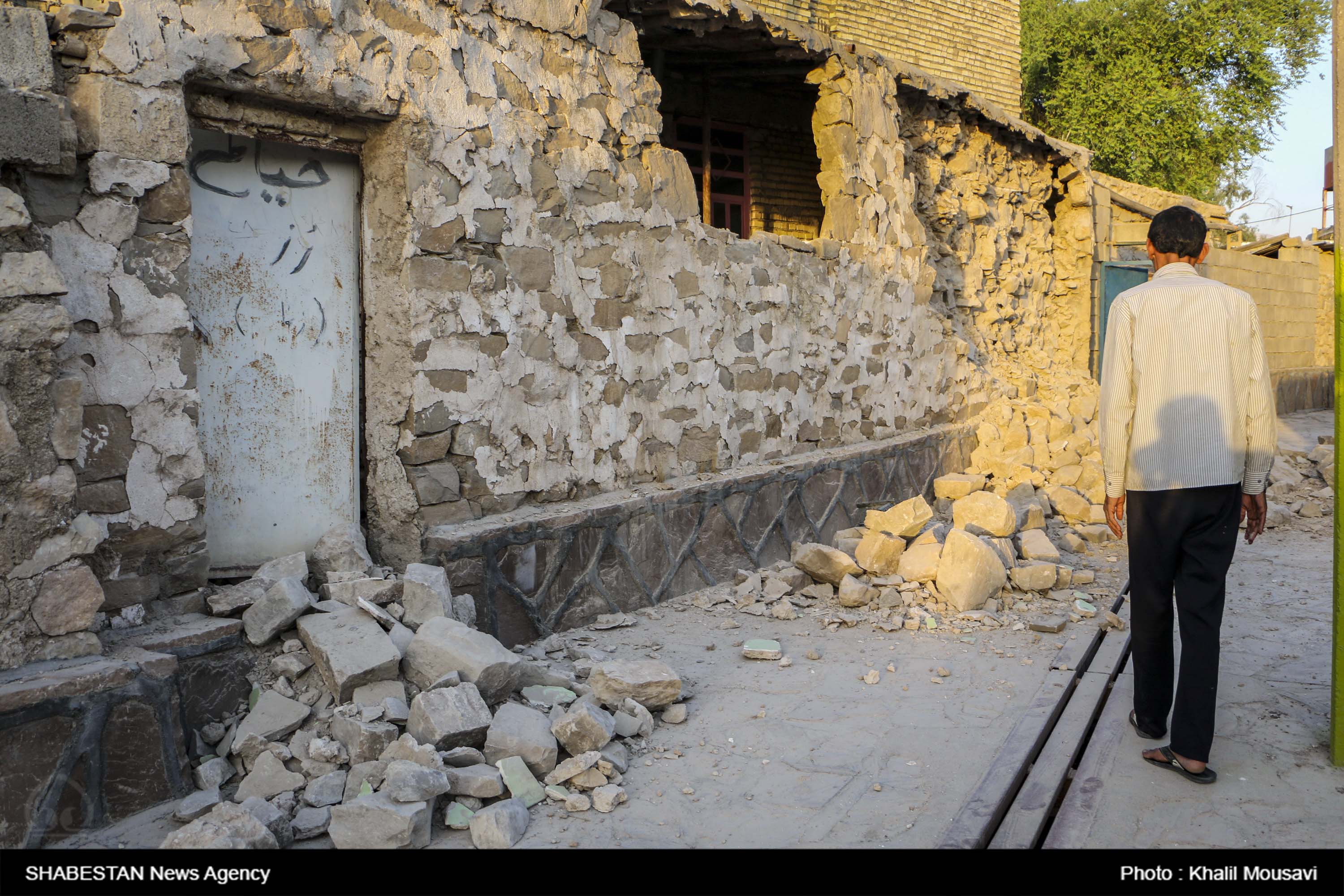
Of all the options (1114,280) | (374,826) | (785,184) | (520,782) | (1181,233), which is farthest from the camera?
(1114,280)

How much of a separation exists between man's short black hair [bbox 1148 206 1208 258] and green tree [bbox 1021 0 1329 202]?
18.9m

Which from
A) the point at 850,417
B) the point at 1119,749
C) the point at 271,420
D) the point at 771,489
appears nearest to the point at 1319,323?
the point at 850,417

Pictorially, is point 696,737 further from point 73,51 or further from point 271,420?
point 73,51

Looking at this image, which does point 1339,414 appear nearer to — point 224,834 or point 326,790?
point 326,790

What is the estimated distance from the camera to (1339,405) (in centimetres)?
336

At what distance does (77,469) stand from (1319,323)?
20.1 m

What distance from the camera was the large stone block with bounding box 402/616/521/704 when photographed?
3506 millimetres

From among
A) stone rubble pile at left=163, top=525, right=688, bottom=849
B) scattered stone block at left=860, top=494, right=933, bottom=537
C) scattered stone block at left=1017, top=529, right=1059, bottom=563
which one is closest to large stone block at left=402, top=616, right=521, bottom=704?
stone rubble pile at left=163, top=525, right=688, bottom=849

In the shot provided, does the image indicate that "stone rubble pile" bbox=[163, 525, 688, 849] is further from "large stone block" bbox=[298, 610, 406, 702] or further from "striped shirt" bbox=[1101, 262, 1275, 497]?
"striped shirt" bbox=[1101, 262, 1275, 497]

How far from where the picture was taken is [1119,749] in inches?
138

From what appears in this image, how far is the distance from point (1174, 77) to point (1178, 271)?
66.5ft

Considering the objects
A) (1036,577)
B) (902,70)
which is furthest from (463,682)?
(902,70)

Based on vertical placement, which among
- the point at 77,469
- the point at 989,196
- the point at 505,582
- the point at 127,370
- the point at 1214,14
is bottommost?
the point at 505,582

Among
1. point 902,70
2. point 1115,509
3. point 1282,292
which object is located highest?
point 902,70
